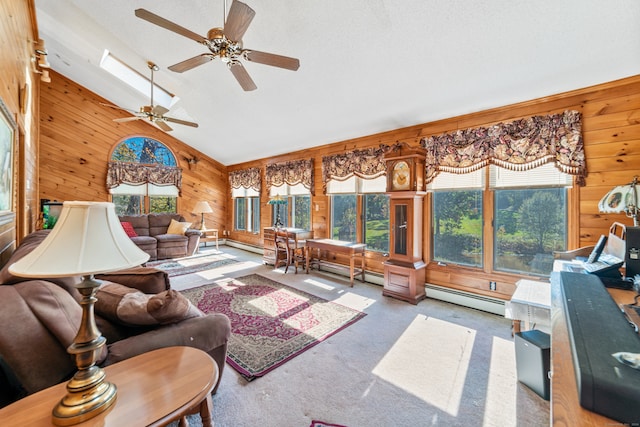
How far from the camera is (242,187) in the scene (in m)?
7.50

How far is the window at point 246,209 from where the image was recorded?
723 centimetres

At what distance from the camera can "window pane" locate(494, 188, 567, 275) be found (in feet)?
9.54

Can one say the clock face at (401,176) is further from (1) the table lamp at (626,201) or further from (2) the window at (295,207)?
(2) the window at (295,207)

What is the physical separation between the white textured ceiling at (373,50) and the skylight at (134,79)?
0.19 m

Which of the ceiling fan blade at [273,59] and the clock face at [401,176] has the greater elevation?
the ceiling fan blade at [273,59]

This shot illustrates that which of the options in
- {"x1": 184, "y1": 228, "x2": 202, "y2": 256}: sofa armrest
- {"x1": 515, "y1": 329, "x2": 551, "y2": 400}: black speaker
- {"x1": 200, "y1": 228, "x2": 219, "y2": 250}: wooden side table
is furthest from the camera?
{"x1": 200, "y1": 228, "x2": 219, "y2": 250}: wooden side table

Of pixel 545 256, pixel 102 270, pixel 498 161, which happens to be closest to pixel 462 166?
pixel 498 161

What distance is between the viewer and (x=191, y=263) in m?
5.81

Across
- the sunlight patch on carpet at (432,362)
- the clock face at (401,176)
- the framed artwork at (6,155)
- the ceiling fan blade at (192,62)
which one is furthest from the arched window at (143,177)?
the sunlight patch on carpet at (432,362)

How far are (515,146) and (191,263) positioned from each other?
6.11 metres

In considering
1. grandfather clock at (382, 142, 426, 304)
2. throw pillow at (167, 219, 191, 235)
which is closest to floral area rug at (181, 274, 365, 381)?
grandfather clock at (382, 142, 426, 304)

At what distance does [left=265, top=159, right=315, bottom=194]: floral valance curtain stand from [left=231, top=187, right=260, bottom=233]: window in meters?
0.85

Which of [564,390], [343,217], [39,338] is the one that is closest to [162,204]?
[343,217]

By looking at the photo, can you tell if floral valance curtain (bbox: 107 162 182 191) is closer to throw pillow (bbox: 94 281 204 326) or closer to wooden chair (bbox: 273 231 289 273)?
wooden chair (bbox: 273 231 289 273)
